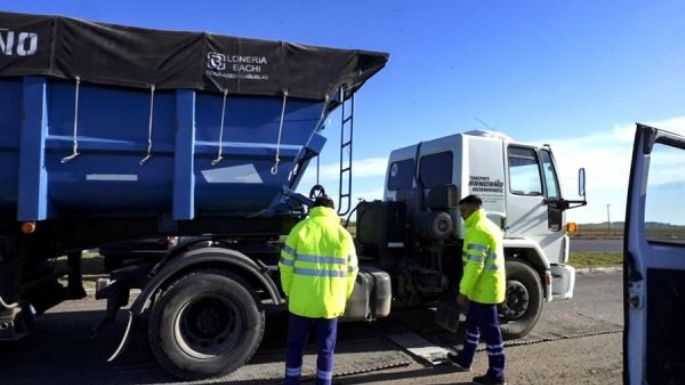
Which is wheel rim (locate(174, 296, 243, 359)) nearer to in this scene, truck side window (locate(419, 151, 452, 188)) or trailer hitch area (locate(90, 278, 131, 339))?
trailer hitch area (locate(90, 278, 131, 339))

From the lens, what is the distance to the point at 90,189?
4.88 metres

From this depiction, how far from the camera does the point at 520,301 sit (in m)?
6.40

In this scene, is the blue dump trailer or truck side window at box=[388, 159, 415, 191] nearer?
the blue dump trailer

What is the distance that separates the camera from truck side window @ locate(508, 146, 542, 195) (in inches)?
265

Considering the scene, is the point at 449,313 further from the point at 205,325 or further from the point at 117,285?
the point at 117,285

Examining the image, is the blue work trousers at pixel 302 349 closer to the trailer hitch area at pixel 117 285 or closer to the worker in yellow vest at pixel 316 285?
the worker in yellow vest at pixel 316 285

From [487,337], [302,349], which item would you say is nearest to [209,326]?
[302,349]

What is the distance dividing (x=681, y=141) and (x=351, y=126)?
3.47 m

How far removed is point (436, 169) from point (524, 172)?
116cm

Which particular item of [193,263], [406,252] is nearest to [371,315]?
[406,252]

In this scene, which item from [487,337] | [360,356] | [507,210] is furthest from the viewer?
[507,210]

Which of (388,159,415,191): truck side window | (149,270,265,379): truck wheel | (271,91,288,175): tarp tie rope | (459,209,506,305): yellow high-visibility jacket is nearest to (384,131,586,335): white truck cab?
(388,159,415,191): truck side window

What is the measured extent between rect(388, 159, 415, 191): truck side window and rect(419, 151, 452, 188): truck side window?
0.29 metres

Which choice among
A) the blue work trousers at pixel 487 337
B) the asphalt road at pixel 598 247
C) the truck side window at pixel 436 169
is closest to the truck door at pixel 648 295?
the blue work trousers at pixel 487 337
